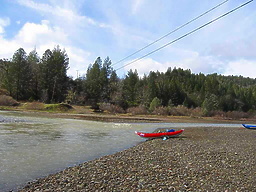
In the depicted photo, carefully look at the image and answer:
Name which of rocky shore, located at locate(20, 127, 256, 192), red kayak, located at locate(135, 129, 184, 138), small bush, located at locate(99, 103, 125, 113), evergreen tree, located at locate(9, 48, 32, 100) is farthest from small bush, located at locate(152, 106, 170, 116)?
rocky shore, located at locate(20, 127, 256, 192)

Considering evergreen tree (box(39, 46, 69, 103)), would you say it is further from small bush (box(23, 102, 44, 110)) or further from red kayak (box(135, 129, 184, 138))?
red kayak (box(135, 129, 184, 138))

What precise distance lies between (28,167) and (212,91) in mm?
125537

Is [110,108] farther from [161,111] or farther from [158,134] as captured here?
[158,134]

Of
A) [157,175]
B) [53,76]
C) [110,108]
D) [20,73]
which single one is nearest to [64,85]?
[53,76]

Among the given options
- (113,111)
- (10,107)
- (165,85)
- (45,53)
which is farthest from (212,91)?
(10,107)

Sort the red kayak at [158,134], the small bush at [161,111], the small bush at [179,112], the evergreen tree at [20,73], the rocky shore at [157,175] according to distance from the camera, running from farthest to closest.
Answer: the evergreen tree at [20,73]
the small bush at [179,112]
the small bush at [161,111]
the red kayak at [158,134]
the rocky shore at [157,175]

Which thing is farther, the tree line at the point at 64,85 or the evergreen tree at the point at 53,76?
the evergreen tree at the point at 53,76

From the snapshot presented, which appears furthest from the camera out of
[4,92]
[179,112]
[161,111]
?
[4,92]

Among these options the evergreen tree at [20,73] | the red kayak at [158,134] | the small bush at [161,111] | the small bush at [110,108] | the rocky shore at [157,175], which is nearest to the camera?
the rocky shore at [157,175]

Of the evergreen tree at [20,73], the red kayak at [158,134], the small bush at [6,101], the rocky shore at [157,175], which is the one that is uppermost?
the evergreen tree at [20,73]

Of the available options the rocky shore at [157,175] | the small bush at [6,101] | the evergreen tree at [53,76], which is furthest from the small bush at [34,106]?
the rocky shore at [157,175]

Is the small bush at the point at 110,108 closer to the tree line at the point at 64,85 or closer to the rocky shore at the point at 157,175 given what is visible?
the tree line at the point at 64,85

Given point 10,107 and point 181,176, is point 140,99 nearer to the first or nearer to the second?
point 10,107

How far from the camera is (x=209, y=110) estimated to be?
85500 mm
